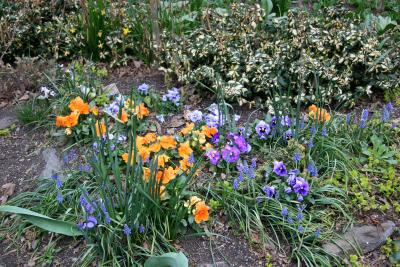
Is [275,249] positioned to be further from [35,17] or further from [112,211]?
[35,17]

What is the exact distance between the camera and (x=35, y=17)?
5203 millimetres

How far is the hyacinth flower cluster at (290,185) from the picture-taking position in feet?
10.4

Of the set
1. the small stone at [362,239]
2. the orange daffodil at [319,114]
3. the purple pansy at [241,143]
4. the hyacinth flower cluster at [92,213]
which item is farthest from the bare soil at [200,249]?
the orange daffodil at [319,114]

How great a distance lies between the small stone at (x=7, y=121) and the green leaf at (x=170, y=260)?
2122 mm

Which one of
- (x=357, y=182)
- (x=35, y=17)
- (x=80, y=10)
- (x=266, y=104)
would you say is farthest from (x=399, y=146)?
(x=35, y=17)

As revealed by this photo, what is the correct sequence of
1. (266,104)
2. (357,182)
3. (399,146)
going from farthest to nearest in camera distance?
(266,104), (399,146), (357,182)

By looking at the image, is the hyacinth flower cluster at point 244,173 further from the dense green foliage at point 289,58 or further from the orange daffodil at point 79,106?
the orange daffodil at point 79,106

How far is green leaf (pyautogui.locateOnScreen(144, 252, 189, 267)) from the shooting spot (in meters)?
2.52

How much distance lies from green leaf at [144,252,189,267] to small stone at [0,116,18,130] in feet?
6.96

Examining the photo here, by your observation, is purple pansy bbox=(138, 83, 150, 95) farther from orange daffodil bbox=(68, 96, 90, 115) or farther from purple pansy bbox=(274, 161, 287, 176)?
purple pansy bbox=(274, 161, 287, 176)

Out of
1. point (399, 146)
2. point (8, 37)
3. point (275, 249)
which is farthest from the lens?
point (8, 37)

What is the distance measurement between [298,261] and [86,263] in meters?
1.21

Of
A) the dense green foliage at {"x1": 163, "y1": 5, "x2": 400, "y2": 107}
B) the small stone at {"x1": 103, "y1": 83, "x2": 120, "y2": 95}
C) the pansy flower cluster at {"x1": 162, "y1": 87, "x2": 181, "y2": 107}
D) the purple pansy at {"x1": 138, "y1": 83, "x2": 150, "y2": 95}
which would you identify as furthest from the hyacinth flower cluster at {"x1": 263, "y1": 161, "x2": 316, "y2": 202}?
the small stone at {"x1": 103, "y1": 83, "x2": 120, "y2": 95}

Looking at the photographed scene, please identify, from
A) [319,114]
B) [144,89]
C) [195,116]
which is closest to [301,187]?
[319,114]
